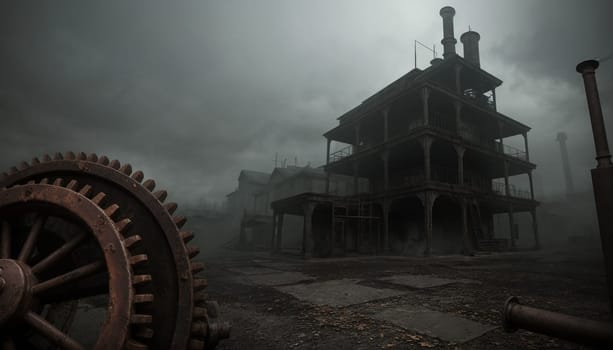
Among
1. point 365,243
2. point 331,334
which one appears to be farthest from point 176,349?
point 365,243

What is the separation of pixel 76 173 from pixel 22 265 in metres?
0.62

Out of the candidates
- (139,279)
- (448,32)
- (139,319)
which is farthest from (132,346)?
(448,32)

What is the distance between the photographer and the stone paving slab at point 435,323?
9.64ft

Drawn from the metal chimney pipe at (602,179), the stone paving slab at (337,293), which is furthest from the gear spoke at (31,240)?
the stone paving slab at (337,293)

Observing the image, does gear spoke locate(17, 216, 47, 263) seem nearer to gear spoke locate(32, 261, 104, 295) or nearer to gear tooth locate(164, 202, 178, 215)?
gear spoke locate(32, 261, 104, 295)

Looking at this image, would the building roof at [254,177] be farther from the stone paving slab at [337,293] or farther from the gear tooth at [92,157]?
the gear tooth at [92,157]

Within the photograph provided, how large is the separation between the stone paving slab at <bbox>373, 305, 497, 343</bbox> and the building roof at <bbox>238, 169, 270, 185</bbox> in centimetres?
5045

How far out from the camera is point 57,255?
1.71 m

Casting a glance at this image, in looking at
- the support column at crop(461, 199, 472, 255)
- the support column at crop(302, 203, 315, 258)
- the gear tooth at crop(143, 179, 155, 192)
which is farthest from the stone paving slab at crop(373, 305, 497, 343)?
the support column at crop(461, 199, 472, 255)

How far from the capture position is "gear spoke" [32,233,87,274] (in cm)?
171

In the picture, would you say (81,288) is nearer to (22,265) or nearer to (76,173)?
(22,265)

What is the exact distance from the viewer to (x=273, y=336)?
Answer: 9.84 ft

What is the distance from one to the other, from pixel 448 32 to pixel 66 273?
3186cm

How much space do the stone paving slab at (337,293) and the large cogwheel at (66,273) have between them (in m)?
3.30
